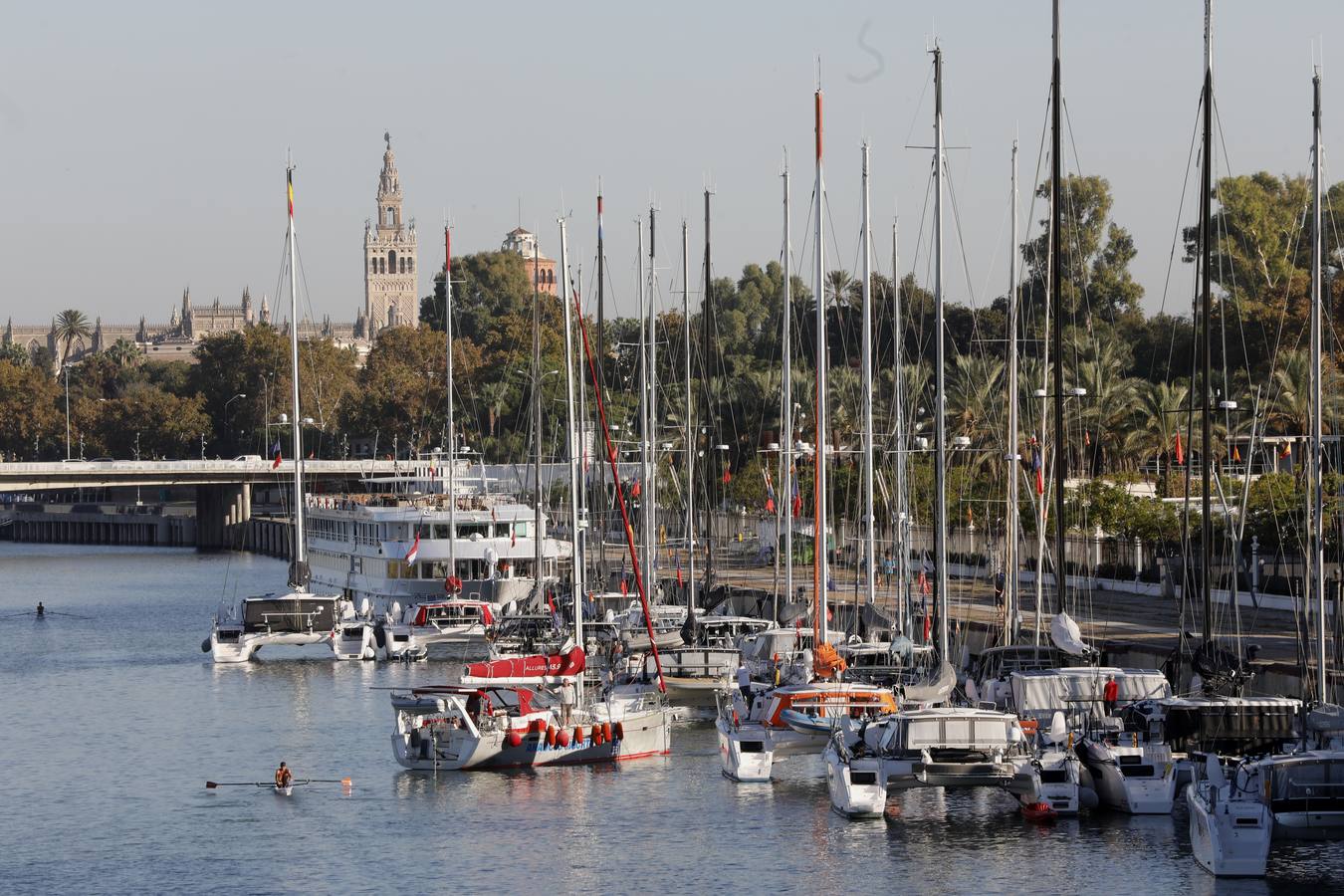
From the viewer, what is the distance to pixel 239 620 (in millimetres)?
68375

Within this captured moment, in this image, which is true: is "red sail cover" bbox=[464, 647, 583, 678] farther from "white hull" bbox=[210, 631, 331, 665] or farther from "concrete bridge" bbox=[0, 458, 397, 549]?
"concrete bridge" bbox=[0, 458, 397, 549]

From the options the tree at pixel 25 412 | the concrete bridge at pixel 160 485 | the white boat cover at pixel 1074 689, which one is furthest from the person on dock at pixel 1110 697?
the tree at pixel 25 412

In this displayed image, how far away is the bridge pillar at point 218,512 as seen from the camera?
16288 cm

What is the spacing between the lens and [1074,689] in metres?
38.1

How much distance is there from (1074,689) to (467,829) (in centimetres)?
1145

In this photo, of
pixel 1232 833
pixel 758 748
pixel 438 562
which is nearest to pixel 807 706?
pixel 758 748

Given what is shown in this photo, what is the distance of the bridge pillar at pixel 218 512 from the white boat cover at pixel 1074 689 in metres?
130

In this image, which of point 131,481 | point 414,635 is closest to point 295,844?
point 414,635

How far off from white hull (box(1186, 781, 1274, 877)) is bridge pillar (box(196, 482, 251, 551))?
13714cm

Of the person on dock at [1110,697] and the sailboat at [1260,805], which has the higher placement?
the person on dock at [1110,697]

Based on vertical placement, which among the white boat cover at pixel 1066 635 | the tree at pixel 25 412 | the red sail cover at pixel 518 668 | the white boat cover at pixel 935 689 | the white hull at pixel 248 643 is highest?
the tree at pixel 25 412

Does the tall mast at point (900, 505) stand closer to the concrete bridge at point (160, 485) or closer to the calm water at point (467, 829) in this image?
the calm water at point (467, 829)

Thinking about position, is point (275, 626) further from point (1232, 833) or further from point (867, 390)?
point (1232, 833)

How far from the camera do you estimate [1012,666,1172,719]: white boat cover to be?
3769cm
